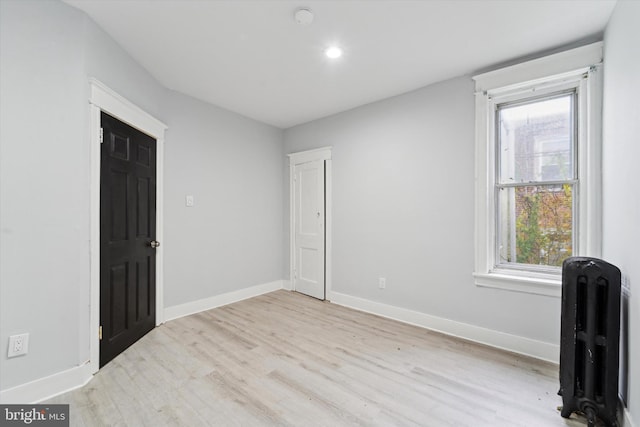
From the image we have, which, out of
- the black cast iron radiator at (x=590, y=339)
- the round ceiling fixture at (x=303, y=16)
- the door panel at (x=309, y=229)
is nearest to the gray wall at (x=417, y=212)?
the door panel at (x=309, y=229)

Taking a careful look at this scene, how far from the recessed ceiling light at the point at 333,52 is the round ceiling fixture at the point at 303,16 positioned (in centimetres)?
39

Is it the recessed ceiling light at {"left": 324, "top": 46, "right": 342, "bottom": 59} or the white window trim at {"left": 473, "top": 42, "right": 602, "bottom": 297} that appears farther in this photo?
the recessed ceiling light at {"left": 324, "top": 46, "right": 342, "bottom": 59}

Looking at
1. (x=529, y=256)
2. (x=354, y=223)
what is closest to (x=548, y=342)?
(x=529, y=256)

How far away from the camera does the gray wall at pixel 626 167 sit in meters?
1.49

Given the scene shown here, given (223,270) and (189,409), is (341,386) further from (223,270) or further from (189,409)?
(223,270)

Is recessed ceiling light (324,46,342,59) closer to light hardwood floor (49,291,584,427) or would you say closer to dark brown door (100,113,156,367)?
dark brown door (100,113,156,367)

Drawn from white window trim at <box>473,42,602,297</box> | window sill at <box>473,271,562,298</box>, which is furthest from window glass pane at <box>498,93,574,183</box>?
window sill at <box>473,271,562,298</box>

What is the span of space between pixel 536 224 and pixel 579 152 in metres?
0.67

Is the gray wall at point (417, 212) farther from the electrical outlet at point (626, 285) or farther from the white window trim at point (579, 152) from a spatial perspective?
the electrical outlet at point (626, 285)

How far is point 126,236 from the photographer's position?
2.57 m

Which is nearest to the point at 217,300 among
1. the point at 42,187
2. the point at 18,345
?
the point at 18,345

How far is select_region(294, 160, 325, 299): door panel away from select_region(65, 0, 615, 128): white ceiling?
4.58 ft

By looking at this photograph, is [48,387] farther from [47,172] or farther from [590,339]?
[590,339]

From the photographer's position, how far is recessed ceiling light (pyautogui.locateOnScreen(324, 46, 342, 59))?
2.42 metres
